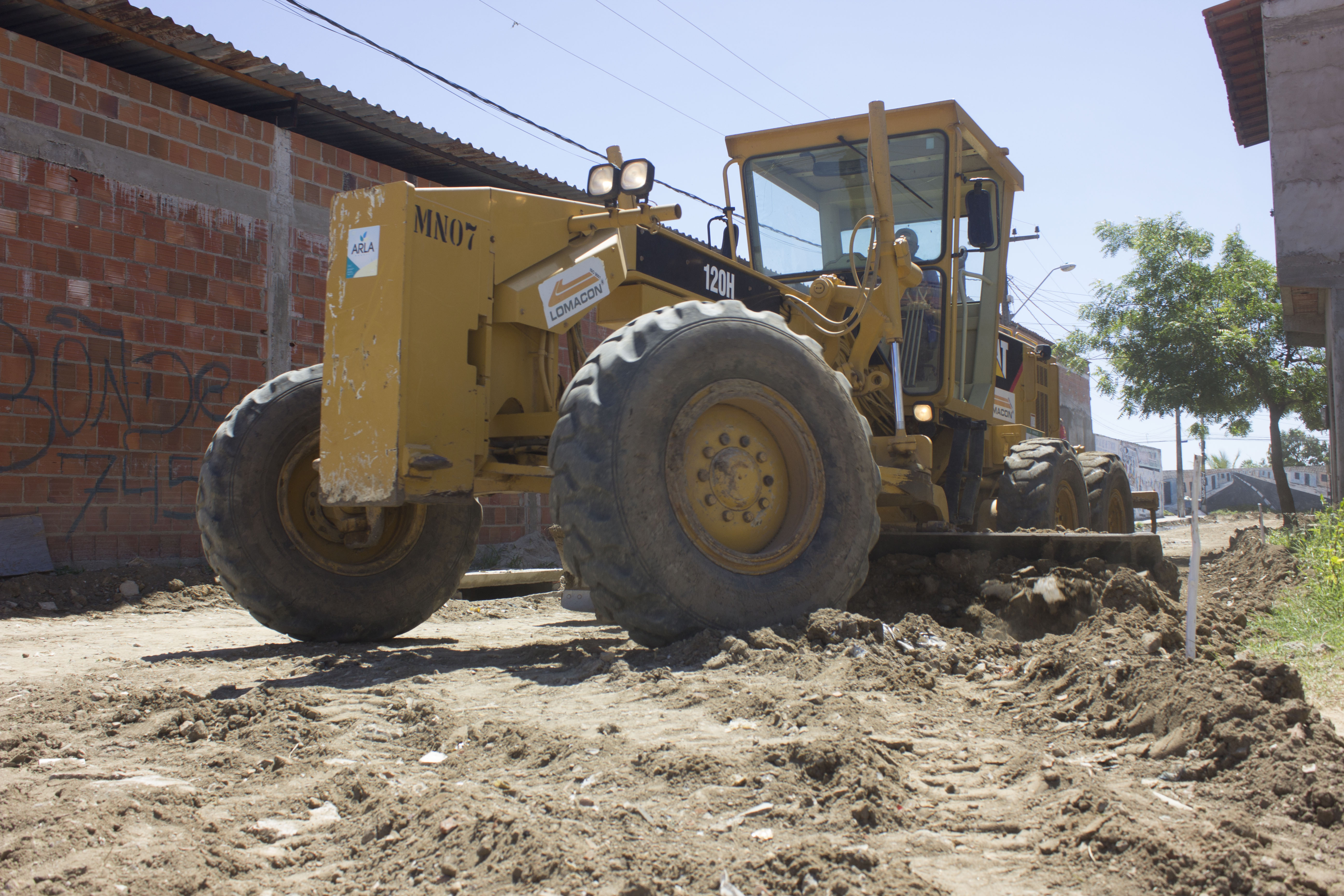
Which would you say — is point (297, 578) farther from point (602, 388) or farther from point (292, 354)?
point (292, 354)

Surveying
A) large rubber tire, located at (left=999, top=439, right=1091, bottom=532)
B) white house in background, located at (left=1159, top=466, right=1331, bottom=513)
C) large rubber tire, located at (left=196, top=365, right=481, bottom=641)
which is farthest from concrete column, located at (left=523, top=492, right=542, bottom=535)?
white house in background, located at (left=1159, top=466, right=1331, bottom=513)

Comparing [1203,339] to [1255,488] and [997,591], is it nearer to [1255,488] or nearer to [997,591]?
[1255,488]

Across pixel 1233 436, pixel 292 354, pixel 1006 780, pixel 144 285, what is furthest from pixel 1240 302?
pixel 1006 780

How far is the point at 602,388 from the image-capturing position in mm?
3910

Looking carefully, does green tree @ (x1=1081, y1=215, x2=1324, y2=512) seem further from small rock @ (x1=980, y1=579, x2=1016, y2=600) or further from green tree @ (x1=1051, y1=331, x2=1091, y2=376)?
small rock @ (x1=980, y1=579, x2=1016, y2=600)

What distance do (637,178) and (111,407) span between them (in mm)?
5689

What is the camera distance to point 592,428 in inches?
151

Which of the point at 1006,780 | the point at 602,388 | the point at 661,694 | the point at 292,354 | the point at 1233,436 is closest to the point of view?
the point at 1006,780

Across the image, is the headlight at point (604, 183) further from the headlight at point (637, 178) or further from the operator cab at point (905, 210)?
the operator cab at point (905, 210)

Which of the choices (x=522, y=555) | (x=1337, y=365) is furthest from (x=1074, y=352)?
(x=522, y=555)

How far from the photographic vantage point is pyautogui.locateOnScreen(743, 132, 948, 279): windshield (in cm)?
682

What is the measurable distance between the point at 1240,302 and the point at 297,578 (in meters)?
19.8

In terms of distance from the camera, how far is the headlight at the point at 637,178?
4.80 m

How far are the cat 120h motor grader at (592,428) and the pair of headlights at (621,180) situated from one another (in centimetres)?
1
